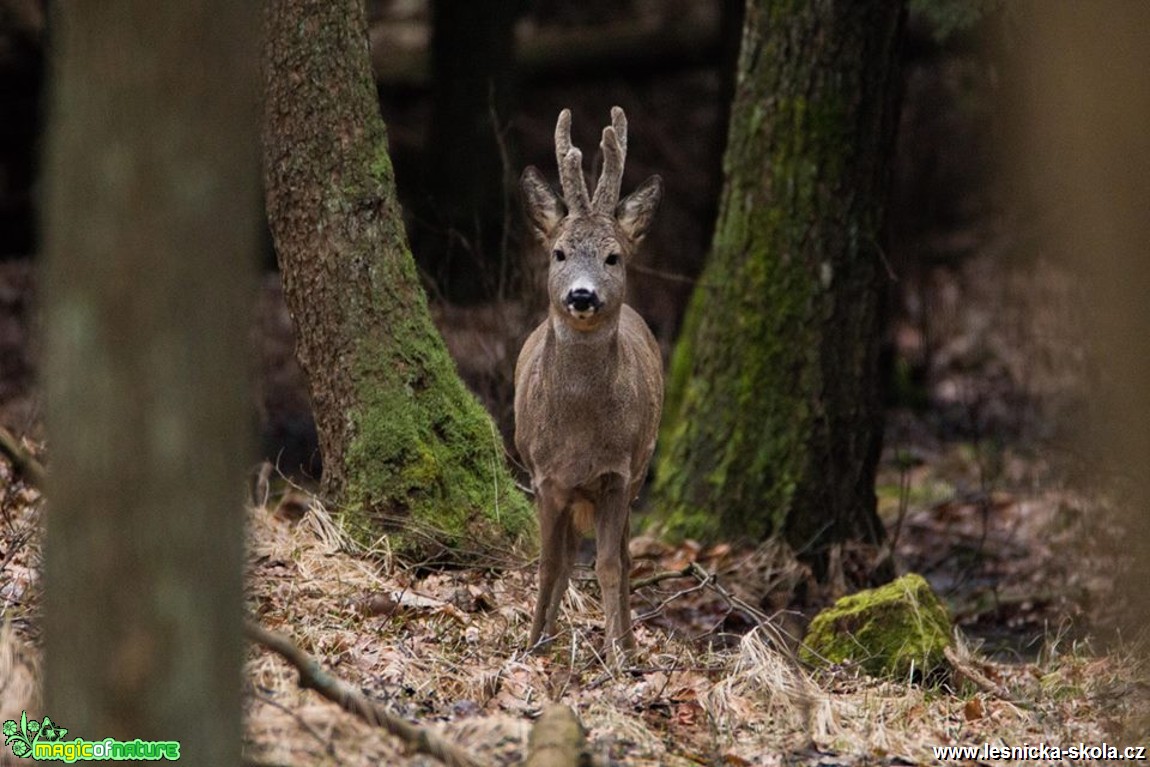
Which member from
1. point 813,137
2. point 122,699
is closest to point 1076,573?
point 813,137

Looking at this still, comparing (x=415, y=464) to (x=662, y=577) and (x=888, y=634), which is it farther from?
(x=888, y=634)

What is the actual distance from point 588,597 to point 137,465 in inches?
175

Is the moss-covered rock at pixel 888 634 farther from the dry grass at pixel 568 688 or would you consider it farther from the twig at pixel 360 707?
the twig at pixel 360 707

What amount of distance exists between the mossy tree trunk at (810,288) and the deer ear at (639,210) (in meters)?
2.95

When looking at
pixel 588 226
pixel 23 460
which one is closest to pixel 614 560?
pixel 588 226

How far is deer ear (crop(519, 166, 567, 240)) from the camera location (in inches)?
283

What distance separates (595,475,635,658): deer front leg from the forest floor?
12 centimetres

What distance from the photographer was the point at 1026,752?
225 inches

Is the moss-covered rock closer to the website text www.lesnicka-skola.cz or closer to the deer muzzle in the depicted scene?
the website text www.lesnicka-skola.cz

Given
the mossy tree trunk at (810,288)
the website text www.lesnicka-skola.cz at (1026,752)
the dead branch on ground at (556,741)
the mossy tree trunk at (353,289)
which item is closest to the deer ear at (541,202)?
the mossy tree trunk at (353,289)

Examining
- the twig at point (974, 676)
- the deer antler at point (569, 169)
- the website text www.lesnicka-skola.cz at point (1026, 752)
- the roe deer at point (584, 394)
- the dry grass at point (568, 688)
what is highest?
the deer antler at point (569, 169)

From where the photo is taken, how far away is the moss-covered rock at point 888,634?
22.6ft

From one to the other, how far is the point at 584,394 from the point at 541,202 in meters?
0.85

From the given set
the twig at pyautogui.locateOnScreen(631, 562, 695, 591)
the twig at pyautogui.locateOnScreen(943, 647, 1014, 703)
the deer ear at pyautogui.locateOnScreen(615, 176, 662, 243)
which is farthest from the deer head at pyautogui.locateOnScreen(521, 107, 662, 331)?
the twig at pyautogui.locateOnScreen(943, 647, 1014, 703)
